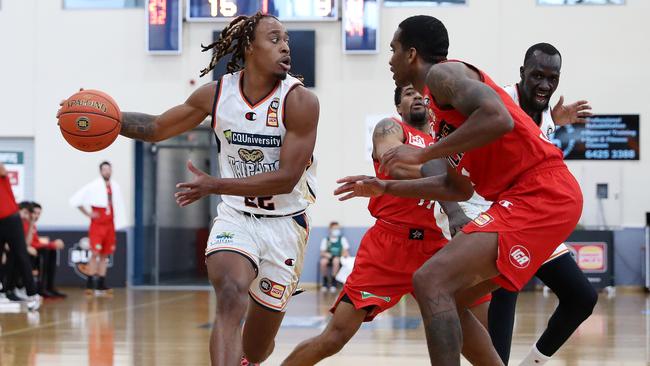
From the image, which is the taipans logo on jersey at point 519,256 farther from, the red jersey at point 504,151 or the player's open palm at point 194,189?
the player's open palm at point 194,189

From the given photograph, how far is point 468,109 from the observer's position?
13.2 ft

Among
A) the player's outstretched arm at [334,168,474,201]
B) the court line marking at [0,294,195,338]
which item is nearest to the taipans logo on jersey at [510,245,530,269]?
the player's outstretched arm at [334,168,474,201]

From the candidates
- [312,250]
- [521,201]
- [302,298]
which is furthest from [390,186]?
[312,250]

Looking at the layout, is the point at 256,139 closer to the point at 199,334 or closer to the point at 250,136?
the point at 250,136

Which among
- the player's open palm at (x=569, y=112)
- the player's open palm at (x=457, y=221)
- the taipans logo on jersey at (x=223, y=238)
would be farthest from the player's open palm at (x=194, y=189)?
the player's open palm at (x=569, y=112)

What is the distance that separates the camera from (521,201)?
427 cm

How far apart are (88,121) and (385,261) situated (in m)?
1.87

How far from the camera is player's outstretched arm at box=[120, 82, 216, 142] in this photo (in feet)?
17.7

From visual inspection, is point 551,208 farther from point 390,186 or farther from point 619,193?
point 619,193

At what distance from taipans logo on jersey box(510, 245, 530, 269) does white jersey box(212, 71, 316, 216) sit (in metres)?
1.59

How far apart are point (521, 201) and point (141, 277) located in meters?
13.9

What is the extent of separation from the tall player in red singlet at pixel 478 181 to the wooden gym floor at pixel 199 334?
323cm

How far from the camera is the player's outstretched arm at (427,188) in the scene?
4.66 meters

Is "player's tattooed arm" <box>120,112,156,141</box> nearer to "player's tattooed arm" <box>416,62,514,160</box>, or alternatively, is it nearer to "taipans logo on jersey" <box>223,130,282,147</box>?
"taipans logo on jersey" <box>223,130,282,147</box>
